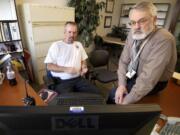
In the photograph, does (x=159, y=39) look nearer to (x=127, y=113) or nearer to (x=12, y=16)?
(x=127, y=113)

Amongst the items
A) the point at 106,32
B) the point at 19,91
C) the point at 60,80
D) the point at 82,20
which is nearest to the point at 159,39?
the point at 19,91

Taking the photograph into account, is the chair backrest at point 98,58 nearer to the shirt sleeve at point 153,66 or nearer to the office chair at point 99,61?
the office chair at point 99,61

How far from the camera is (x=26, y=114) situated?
0.42 metres

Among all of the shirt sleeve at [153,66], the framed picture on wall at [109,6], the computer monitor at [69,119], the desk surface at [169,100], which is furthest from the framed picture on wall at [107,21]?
the computer monitor at [69,119]

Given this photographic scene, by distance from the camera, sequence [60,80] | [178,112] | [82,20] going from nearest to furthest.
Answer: [178,112]
[60,80]
[82,20]

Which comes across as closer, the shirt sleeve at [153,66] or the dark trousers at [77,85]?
the shirt sleeve at [153,66]

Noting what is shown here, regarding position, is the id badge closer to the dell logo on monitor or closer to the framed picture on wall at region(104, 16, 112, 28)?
the dell logo on monitor

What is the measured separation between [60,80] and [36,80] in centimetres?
130

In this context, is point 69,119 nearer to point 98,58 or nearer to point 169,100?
point 169,100

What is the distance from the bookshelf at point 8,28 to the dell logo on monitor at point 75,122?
2.58 meters

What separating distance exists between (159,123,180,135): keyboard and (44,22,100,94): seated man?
1183 mm

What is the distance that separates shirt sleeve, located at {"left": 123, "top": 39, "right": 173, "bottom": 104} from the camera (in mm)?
1145

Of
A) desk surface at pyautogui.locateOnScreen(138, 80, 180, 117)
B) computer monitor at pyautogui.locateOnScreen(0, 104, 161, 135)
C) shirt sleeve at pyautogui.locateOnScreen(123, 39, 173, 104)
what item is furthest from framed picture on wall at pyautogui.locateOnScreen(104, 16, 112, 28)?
computer monitor at pyautogui.locateOnScreen(0, 104, 161, 135)

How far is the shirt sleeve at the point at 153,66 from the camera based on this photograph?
3.76ft
